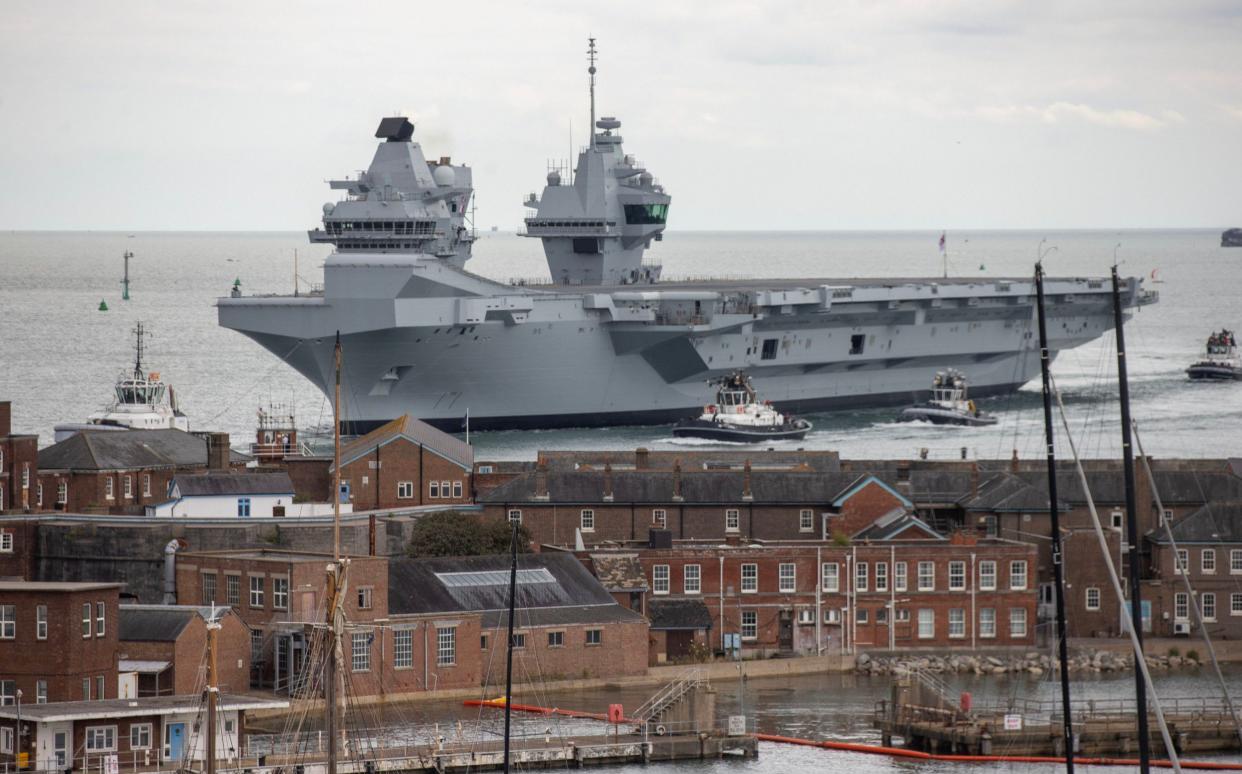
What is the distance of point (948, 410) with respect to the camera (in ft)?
279

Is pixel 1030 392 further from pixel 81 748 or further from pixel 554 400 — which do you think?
pixel 81 748

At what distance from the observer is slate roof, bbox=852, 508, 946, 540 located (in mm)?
43812

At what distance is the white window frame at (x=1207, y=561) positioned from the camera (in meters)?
44.3

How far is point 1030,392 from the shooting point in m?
105

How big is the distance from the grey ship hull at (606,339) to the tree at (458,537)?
103ft

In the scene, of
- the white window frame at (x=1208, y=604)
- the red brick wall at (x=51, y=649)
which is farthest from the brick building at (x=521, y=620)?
the white window frame at (x=1208, y=604)

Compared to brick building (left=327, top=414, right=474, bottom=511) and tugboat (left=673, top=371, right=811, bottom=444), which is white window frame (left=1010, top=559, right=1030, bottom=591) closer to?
brick building (left=327, top=414, right=474, bottom=511)

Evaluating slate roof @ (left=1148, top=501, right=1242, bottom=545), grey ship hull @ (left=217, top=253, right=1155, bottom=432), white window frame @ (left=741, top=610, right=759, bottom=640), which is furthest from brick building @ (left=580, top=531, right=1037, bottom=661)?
grey ship hull @ (left=217, top=253, right=1155, bottom=432)

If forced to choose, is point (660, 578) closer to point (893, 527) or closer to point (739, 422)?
point (893, 527)

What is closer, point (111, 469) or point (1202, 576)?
point (1202, 576)

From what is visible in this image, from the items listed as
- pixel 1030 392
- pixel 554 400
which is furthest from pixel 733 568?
pixel 1030 392

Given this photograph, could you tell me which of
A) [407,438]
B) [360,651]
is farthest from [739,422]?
[360,651]

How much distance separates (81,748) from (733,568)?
564 inches

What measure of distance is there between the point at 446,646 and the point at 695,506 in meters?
8.88
